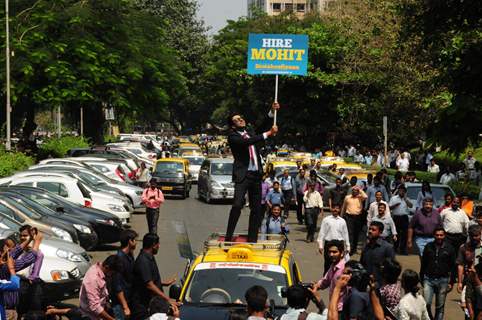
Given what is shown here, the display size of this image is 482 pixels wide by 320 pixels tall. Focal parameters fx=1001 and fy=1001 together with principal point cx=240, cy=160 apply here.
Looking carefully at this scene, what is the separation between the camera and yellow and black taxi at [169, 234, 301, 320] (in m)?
10.5

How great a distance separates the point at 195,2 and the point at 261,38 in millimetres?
58733

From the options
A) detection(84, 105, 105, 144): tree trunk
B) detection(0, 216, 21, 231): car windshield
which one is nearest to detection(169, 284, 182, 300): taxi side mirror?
detection(0, 216, 21, 231): car windshield

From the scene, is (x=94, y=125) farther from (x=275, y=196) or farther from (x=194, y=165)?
(x=275, y=196)

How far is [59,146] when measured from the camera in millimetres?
51750

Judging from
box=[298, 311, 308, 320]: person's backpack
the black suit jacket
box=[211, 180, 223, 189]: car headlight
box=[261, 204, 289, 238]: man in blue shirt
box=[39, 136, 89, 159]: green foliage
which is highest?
the black suit jacket

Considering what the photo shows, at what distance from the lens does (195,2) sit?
308 ft

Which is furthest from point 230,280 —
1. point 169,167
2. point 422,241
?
point 169,167

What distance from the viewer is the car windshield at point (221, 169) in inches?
1422

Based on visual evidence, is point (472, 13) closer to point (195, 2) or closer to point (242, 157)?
point (242, 157)

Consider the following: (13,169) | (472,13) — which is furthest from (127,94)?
(472,13)

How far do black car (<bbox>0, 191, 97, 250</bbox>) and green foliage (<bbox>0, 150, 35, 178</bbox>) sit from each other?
12.6 meters

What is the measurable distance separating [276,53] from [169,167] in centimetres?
595

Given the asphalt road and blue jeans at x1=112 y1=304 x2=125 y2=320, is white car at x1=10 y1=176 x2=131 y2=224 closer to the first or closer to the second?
the asphalt road

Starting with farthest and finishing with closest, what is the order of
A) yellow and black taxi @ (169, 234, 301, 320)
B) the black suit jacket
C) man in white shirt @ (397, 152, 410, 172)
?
man in white shirt @ (397, 152, 410, 172)
the black suit jacket
yellow and black taxi @ (169, 234, 301, 320)
